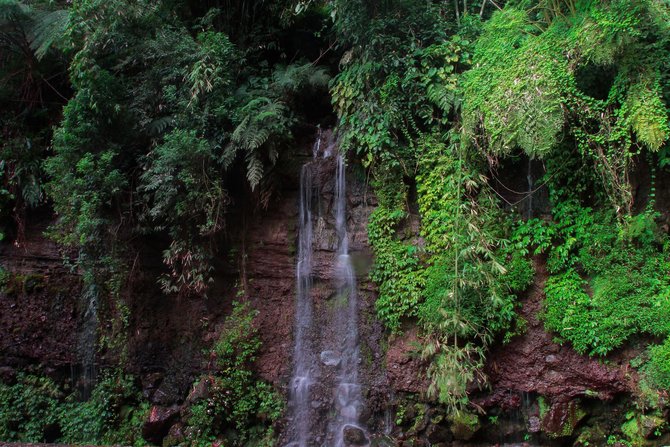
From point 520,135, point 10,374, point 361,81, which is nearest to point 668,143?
point 520,135

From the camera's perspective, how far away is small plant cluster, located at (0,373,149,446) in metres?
7.09

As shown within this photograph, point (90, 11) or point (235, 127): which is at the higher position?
point (90, 11)

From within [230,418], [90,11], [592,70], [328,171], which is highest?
[90,11]

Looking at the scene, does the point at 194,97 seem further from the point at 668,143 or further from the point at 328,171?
the point at 668,143

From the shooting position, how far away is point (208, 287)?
292 inches

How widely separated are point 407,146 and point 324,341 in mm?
3159

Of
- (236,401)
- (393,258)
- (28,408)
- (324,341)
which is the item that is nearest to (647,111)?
(393,258)

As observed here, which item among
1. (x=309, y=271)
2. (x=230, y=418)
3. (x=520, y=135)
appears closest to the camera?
(x=520, y=135)

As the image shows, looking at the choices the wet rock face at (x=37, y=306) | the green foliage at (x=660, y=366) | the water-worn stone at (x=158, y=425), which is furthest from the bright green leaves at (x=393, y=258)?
the wet rock face at (x=37, y=306)

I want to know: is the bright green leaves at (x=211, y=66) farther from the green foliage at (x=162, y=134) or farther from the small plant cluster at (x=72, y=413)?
the small plant cluster at (x=72, y=413)

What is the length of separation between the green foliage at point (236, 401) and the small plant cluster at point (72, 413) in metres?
1.12

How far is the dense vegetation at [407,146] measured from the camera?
559 centimetres

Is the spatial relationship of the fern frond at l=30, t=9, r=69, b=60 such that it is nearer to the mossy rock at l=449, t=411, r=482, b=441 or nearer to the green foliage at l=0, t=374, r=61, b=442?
the green foliage at l=0, t=374, r=61, b=442

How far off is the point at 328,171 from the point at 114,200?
3264 mm
